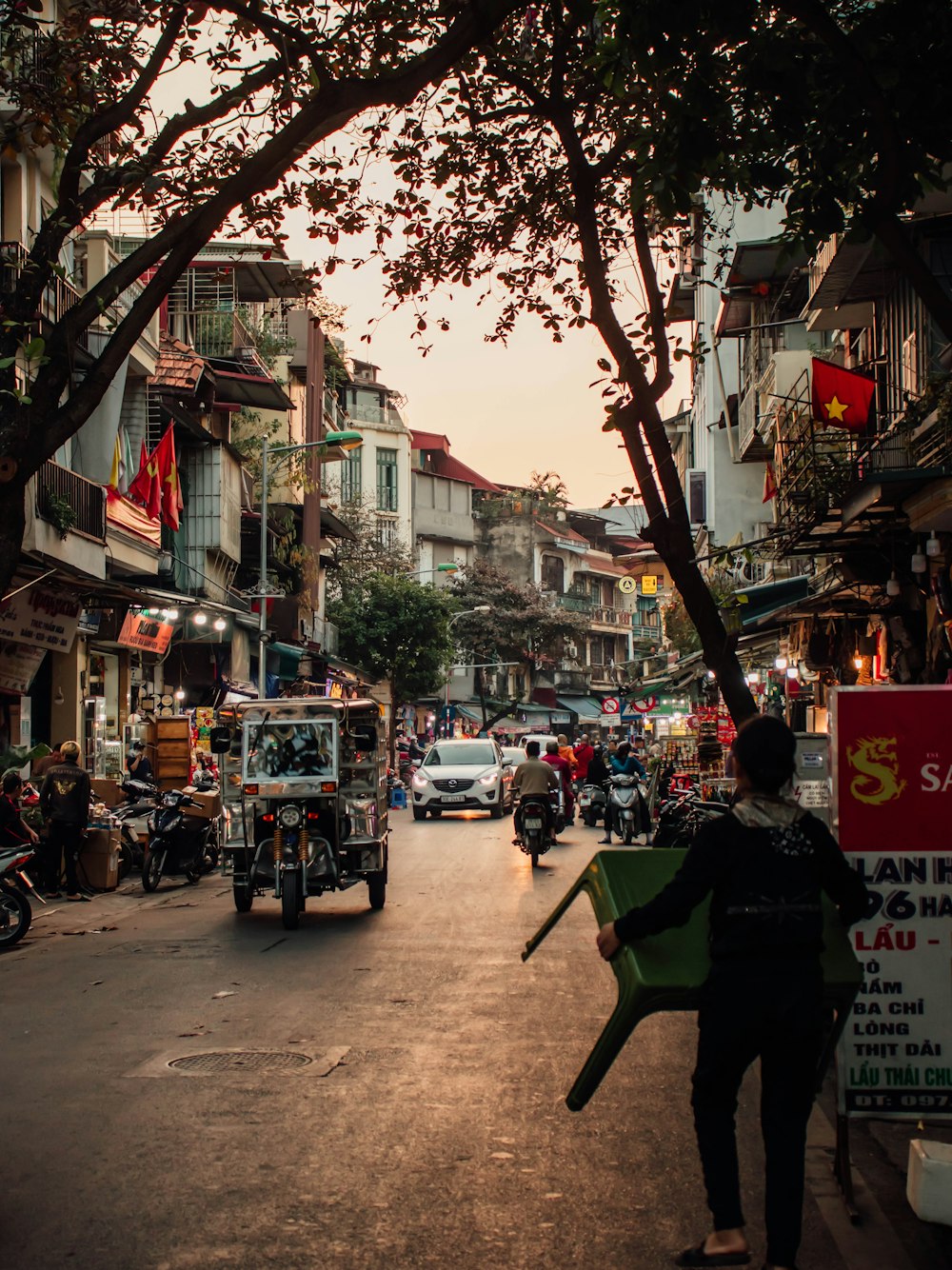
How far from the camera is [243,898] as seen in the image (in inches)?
655

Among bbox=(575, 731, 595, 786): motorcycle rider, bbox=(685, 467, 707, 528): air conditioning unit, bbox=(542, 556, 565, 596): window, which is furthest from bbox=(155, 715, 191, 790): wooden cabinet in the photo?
bbox=(542, 556, 565, 596): window

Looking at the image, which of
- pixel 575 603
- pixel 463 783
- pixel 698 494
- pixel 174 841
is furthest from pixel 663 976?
pixel 575 603

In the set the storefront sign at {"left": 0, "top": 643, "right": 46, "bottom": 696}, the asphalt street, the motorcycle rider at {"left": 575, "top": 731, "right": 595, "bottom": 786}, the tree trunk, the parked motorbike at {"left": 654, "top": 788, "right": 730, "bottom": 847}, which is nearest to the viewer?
the asphalt street

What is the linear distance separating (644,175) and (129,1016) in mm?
6255

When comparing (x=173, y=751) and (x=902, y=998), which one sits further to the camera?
(x=173, y=751)

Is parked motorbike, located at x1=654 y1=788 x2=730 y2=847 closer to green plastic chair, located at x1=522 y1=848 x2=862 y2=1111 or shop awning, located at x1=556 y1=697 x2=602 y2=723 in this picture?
green plastic chair, located at x1=522 y1=848 x2=862 y2=1111

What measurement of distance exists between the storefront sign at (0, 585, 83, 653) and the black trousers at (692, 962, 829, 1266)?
54.9ft

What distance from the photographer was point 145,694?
32.5 metres

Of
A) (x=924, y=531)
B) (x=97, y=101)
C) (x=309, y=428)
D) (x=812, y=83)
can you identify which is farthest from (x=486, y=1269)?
(x=309, y=428)

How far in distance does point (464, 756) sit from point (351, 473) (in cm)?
4433

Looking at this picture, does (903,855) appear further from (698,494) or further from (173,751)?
(698,494)

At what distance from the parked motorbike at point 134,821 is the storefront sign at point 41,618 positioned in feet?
7.76

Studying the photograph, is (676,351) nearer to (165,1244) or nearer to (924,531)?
(924,531)

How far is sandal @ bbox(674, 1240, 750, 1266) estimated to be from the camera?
4.91 meters
